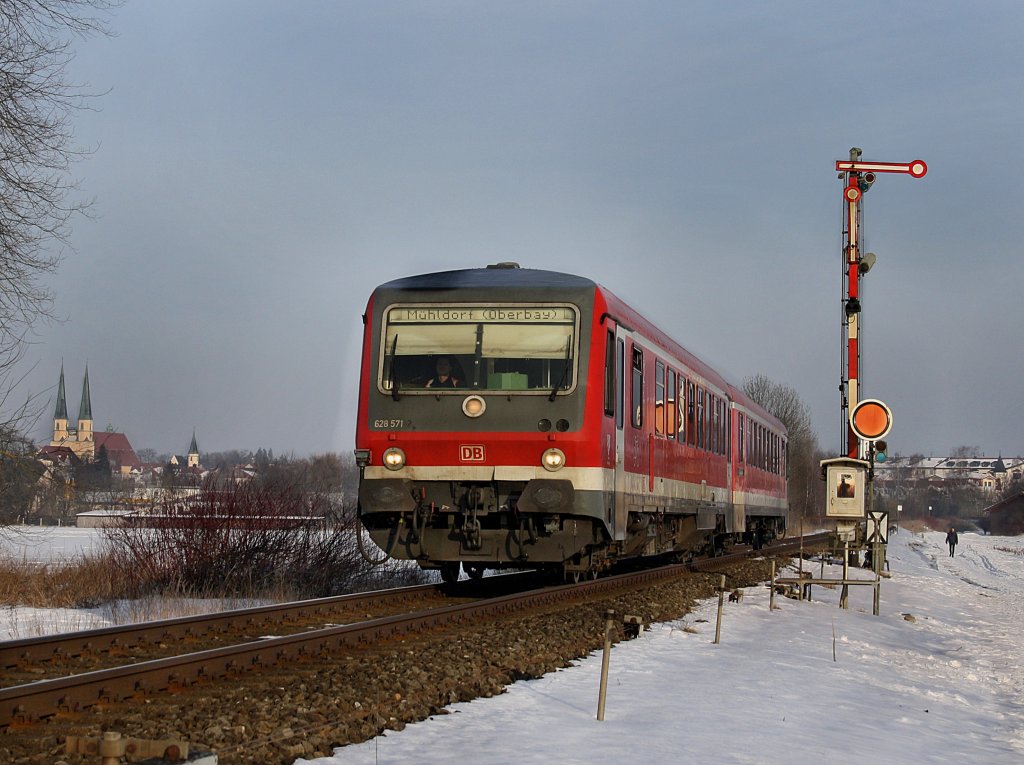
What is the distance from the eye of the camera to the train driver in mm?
12891

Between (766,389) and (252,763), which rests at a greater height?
(766,389)

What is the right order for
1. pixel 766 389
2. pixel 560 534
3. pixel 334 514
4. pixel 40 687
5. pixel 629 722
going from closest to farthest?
pixel 40 687 < pixel 629 722 < pixel 560 534 < pixel 334 514 < pixel 766 389

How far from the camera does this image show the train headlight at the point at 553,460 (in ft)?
40.7

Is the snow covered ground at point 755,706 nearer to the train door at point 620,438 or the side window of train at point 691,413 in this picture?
the train door at point 620,438

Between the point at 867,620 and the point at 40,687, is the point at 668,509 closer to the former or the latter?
the point at 867,620

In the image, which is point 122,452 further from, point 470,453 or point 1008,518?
point 470,453

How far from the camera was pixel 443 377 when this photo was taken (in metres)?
12.9

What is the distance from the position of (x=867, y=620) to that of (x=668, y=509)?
9.85 ft

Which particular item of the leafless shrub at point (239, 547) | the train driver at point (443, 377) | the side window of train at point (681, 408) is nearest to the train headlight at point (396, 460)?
the train driver at point (443, 377)

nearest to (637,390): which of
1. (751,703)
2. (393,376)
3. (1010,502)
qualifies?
(393,376)

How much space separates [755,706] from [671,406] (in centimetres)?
939

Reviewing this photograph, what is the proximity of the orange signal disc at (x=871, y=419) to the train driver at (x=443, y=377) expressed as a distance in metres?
6.28

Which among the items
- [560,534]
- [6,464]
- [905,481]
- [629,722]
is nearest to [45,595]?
[6,464]

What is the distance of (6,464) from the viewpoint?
50.3ft
